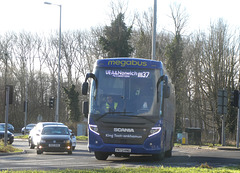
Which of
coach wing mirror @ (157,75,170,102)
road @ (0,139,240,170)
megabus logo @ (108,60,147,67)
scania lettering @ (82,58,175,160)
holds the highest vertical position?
megabus logo @ (108,60,147,67)

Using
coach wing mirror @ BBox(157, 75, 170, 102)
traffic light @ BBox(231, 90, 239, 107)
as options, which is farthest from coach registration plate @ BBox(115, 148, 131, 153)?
traffic light @ BBox(231, 90, 239, 107)

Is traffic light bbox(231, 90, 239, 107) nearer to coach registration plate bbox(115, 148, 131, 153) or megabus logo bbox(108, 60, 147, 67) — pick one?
megabus logo bbox(108, 60, 147, 67)

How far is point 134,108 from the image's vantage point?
18922mm

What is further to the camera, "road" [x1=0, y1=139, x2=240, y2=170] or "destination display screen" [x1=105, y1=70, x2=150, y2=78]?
"destination display screen" [x1=105, y1=70, x2=150, y2=78]

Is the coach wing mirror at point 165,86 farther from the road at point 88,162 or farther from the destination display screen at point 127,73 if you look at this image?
the road at point 88,162

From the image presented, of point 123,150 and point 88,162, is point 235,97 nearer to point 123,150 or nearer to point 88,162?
point 88,162

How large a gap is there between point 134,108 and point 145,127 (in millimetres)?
747

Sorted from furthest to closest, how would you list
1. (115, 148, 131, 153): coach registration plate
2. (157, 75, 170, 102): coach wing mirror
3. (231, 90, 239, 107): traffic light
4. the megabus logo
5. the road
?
(231, 90, 239, 107): traffic light → the megabus logo → (157, 75, 170, 102): coach wing mirror → (115, 148, 131, 153): coach registration plate → the road

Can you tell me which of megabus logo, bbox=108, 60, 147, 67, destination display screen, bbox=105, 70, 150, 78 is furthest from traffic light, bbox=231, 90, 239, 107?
destination display screen, bbox=105, 70, 150, 78

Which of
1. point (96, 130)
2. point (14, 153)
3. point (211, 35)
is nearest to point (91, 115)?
point (96, 130)

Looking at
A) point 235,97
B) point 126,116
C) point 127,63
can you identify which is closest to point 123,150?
point 126,116

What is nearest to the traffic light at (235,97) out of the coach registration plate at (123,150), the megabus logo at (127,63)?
the megabus logo at (127,63)

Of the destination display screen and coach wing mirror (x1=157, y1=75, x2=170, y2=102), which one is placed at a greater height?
the destination display screen

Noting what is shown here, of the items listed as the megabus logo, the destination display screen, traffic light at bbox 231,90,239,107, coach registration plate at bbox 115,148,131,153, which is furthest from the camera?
traffic light at bbox 231,90,239,107
